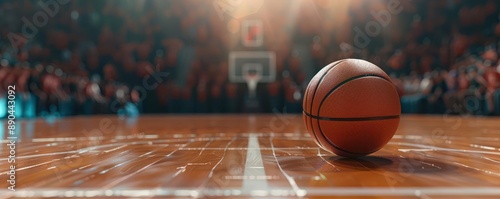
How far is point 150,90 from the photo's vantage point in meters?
10.2

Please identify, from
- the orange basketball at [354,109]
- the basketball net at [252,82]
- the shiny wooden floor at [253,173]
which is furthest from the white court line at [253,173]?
the basketball net at [252,82]

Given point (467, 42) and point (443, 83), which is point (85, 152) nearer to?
point (443, 83)

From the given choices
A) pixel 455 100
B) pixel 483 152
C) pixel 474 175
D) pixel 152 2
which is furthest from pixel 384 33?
pixel 474 175

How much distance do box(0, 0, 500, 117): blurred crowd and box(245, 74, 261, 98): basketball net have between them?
0.43 feet

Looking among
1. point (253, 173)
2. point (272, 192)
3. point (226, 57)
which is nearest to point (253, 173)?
point (253, 173)

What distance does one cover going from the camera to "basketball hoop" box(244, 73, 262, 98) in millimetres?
10445

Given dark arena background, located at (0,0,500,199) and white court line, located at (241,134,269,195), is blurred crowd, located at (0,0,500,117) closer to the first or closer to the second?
dark arena background, located at (0,0,500,199)

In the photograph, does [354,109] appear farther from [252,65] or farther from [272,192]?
[252,65]

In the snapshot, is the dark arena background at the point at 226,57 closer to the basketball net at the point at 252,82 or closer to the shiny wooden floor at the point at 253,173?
the basketball net at the point at 252,82

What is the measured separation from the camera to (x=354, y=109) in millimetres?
1596

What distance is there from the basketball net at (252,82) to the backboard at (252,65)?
0.18 ft

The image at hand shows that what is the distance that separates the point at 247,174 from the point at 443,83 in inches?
285

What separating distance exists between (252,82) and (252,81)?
0.08 feet

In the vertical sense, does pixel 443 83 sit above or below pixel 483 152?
above
